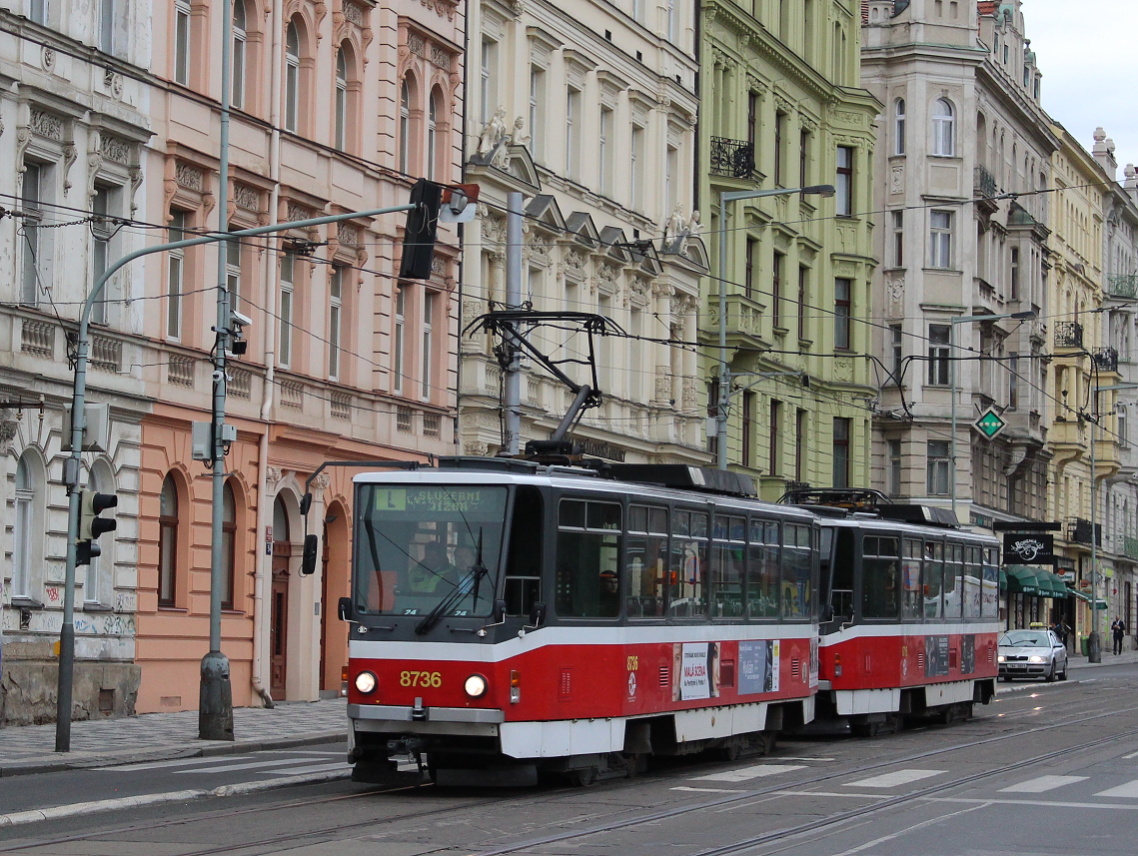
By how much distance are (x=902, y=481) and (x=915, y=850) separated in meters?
54.7

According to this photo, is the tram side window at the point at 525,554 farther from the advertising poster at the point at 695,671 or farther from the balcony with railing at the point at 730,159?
the balcony with railing at the point at 730,159

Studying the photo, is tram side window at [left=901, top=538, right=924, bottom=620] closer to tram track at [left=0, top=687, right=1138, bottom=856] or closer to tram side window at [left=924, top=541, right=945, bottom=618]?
tram side window at [left=924, top=541, right=945, bottom=618]

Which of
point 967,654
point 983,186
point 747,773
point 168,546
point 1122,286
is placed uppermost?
point 1122,286

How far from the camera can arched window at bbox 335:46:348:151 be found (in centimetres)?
3619

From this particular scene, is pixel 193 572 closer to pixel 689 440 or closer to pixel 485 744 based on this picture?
pixel 485 744

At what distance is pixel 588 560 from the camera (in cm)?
1928

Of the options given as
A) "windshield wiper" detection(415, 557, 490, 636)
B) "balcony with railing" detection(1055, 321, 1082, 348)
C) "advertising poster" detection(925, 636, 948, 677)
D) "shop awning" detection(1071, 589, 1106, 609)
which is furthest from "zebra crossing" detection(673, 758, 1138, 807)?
"balcony with railing" detection(1055, 321, 1082, 348)

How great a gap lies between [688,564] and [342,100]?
17.1 metres

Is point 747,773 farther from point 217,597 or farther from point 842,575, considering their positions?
point 217,597

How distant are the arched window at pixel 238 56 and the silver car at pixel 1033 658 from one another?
2881 centimetres

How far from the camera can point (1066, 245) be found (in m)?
87.3

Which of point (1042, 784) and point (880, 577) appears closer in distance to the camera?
point (1042, 784)

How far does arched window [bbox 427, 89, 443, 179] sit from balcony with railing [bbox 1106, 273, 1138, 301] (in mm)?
62861

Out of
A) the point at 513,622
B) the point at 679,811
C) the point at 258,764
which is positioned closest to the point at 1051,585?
the point at 258,764
